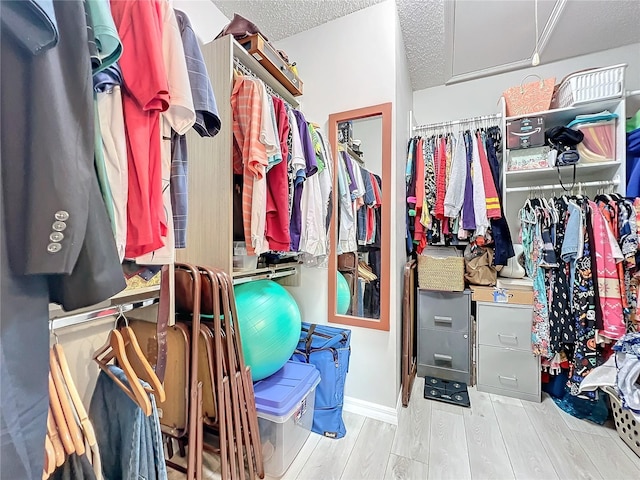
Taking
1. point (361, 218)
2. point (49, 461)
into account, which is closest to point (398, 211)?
point (361, 218)

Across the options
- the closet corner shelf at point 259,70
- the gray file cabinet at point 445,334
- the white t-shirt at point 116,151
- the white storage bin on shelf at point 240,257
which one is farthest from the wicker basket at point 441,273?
the white t-shirt at point 116,151

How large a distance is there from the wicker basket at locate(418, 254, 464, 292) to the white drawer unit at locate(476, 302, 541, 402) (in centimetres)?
23

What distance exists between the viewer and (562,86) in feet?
6.24

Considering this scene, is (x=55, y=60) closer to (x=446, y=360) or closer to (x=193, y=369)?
(x=193, y=369)

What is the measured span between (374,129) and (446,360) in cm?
184

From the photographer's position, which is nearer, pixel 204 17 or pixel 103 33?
pixel 103 33

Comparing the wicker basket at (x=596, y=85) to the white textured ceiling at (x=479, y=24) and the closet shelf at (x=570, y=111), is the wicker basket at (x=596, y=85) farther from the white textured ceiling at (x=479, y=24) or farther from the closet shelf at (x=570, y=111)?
the white textured ceiling at (x=479, y=24)

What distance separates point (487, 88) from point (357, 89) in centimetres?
150

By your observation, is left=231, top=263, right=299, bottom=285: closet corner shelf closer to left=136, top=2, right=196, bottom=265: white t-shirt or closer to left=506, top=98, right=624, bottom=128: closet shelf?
left=136, top=2, right=196, bottom=265: white t-shirt

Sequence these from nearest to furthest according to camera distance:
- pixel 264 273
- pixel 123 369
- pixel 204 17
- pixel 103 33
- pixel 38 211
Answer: pixel 38 211
pixel 103 33
pixel 123 369
pixel 264 273
pixel 204 17

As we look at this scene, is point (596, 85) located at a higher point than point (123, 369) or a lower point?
higher

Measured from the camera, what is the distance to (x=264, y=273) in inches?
59.1

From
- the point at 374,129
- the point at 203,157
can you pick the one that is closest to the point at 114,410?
the point at 203,157

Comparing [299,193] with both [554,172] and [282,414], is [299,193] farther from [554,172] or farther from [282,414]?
[554,172]
